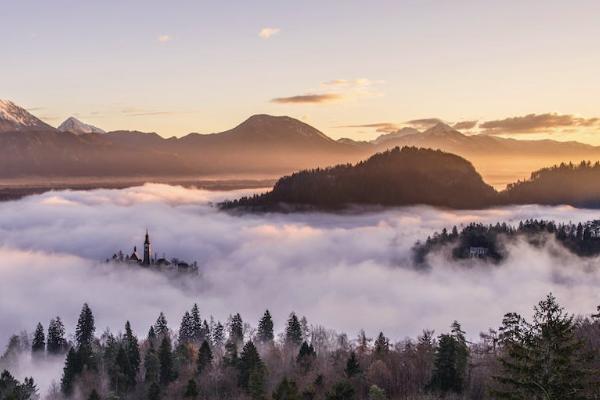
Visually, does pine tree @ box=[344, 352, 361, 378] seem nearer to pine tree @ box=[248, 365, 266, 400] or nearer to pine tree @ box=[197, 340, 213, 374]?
pine tree @ box=[248, 365, 266, 400]

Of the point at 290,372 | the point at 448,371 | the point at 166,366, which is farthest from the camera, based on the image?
the point at 166,366

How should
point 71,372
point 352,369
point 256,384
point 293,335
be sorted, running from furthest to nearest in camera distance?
point 293,335 → point 71,372 → point 352,369 → point 256,384

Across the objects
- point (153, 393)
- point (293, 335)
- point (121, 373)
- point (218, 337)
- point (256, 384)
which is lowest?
point (218, 337)

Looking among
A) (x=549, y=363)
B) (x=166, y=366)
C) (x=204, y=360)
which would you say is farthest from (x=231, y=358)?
(x=549, y=363)

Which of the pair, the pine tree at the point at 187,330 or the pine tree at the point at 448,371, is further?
the pine tree at the point at 187,330

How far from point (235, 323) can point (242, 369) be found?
60967 millimetres

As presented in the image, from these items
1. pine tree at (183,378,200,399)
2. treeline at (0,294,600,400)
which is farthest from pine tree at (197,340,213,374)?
pine tree at (183,378,200,399)

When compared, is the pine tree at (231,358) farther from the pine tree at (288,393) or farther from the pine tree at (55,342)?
the pine tree at (55,342)

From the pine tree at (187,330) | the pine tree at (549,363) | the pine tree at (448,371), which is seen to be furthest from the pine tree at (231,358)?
the pine tree at (549,363)

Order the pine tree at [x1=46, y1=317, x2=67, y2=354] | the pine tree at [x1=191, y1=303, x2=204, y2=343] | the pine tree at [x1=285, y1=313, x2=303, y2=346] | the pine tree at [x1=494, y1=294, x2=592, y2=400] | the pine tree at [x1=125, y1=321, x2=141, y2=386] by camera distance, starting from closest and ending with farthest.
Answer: the pine tree at [x1=494, y1=294, x2=592, y2=400] → the pine tree at [x1=125, y1=321, x2=141, y2=386] → the pine tree at [x1=285, y1=313, x2=303, y2=346] → the pine tree at [x1=46, y1=317, x2=67, y2=354] → the pine tree at [x1=191, y1=303, x2=204, y2=343]

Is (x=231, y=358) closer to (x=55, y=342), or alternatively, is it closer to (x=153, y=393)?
(x=153, y=393)

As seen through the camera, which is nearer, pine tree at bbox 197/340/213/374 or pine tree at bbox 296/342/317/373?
pine tree at bbox 296/342/317/373

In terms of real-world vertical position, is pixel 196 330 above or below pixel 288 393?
below

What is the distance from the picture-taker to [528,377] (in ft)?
110
